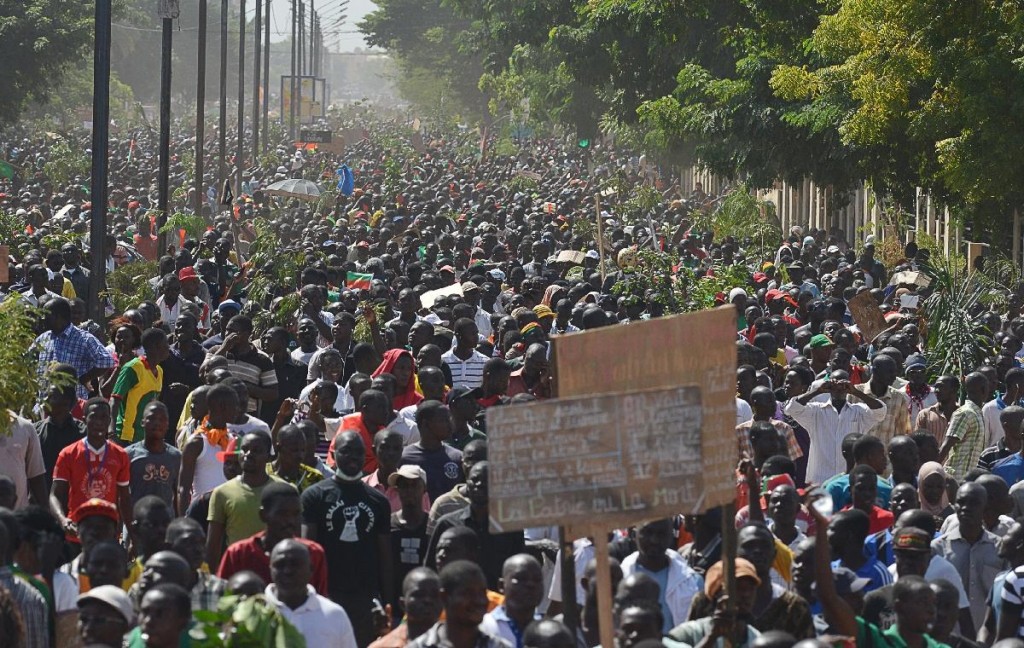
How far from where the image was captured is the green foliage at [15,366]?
9.18 metres

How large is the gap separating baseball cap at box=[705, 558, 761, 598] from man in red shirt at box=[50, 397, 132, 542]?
3206 millimetres

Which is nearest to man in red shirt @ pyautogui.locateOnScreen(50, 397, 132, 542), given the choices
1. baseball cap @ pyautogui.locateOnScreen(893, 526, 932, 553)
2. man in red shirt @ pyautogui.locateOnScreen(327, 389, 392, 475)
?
man in red shirt @ pyautogui.locateOnScreen(327, 389, 392, 475)

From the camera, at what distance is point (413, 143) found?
67625mm

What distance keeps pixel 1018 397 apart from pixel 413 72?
93558mm

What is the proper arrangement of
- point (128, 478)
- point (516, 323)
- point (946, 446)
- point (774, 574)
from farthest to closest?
point (516, 323)
point (946, 446)
point (128, 478)
point (774, 574)

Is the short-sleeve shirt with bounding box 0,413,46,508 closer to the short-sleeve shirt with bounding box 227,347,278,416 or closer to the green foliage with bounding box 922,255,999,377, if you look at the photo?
the short-sleeve shirt with bounding box 227,347,278,416

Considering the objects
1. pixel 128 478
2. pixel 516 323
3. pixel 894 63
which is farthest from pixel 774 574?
pixel 894 63

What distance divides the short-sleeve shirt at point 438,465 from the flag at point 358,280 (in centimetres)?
815

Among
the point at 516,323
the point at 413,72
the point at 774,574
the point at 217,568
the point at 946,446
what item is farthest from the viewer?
the point at 413,72

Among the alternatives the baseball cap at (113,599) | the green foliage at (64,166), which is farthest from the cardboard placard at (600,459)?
the green foliage at (64,166)

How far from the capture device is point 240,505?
7852mm

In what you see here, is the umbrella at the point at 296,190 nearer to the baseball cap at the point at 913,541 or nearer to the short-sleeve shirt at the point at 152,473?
the short-sleeve shirt at the point at 152,473

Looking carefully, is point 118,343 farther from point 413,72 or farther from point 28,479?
point 413,72

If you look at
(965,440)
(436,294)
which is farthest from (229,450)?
(436,294)
